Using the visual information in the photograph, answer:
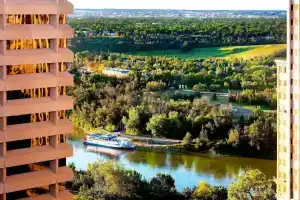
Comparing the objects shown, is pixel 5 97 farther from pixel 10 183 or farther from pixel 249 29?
pixel 249 29

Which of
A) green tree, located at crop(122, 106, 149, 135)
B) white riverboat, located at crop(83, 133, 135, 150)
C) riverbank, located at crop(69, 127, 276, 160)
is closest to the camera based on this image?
riverbank, located at crop(69, 127, 276, 160)

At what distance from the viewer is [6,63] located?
3816 mm

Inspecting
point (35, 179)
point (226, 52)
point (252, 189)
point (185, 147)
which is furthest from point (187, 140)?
point (35, 179)

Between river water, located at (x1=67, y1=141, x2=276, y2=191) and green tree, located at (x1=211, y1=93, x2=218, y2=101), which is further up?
green tree, located at (x1=211, y1=93, x2=218, y2=101)

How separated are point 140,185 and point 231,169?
129 centimetres

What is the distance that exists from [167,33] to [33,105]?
8.59m

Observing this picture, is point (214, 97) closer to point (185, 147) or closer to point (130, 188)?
point (185, 147)

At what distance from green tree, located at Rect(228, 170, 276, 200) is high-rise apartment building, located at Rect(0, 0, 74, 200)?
4.05 metres

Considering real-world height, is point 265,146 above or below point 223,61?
below

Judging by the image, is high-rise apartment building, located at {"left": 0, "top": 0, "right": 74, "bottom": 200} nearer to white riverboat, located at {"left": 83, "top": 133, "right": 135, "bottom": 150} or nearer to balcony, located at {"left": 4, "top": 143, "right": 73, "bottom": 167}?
balcony, located at {"left": 4, "top": 143, "right": 73, "bottom": 167}

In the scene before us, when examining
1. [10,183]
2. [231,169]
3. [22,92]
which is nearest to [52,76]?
[22,92]

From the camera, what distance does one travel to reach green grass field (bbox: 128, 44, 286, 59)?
11.4 meters

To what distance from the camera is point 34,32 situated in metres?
3.89

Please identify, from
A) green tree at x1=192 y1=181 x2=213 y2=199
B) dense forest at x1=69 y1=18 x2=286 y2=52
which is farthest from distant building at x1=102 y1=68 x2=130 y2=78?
green tree at x1=192 y1=181 x2=213 y2=199
